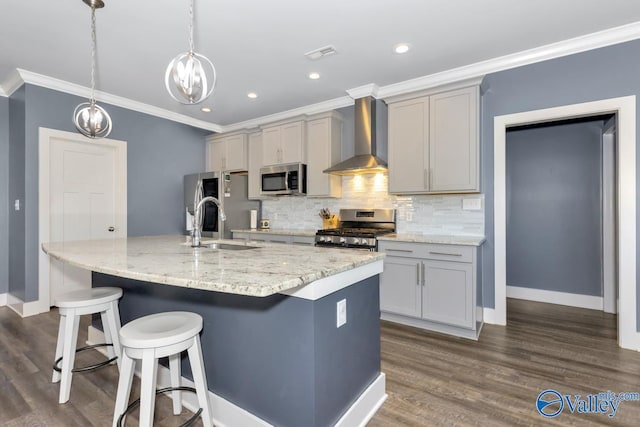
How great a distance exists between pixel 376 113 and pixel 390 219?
1.28 meters

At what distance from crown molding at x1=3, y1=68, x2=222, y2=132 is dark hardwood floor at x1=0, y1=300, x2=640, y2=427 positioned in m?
2.55

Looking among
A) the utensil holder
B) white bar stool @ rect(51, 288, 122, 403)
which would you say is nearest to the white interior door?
white bar stool @ rect(51, 288, 122, 403)

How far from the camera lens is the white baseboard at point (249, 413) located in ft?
5.18

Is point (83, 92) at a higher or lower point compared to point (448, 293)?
higher

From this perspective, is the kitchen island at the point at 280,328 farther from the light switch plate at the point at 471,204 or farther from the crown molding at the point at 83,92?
the crown molding at the point at 83,92

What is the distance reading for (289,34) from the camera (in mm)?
2660

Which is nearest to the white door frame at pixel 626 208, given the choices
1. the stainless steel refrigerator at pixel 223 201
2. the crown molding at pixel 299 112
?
the crown molding at pixel 299 112

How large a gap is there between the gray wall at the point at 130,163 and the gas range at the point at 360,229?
252 centimetres

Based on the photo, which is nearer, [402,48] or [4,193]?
[402,48]

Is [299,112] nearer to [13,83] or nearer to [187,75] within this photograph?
[187,75]

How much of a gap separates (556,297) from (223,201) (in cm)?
450

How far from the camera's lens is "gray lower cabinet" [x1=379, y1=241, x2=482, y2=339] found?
9.32 ft

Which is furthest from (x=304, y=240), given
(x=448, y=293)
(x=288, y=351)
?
(x=288, y=351)

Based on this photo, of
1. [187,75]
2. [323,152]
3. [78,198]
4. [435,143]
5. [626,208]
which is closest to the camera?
[187,75]
